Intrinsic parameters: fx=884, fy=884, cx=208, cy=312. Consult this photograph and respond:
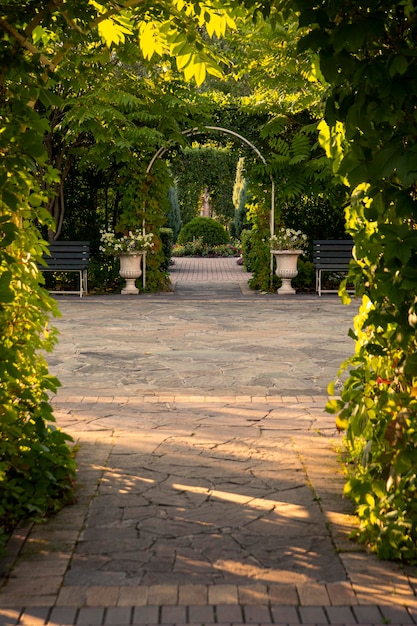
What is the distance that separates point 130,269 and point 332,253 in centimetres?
375

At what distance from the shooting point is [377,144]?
368 cm

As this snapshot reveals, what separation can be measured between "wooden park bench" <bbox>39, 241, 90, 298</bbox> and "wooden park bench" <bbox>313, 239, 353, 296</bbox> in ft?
13.9

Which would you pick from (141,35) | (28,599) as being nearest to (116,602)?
(28,599)

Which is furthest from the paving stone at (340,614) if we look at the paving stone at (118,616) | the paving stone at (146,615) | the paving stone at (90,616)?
the paving stone at (90,616)

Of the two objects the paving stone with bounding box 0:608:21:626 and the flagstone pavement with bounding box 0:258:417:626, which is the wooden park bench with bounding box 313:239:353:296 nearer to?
the flagstone pavement with bounding box 0:258:417:626

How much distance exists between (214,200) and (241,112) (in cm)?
1643

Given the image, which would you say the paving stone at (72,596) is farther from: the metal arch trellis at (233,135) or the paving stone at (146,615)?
the metal arch trellis at (233,135)

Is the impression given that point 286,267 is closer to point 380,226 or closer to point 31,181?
point 31,181

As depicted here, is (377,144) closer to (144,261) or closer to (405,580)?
(405,580)

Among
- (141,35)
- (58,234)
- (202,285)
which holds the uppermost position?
(141,35)

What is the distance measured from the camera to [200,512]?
4.53 metres

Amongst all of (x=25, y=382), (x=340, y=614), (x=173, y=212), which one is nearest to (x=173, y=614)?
(x=340, y=614)

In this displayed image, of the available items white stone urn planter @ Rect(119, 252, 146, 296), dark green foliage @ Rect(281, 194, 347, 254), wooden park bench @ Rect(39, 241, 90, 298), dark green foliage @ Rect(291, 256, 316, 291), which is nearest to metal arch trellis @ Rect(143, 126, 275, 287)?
white stone urn planter @ Rect(119, 252, 146, 296)

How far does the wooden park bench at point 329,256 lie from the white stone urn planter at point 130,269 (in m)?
3.22
